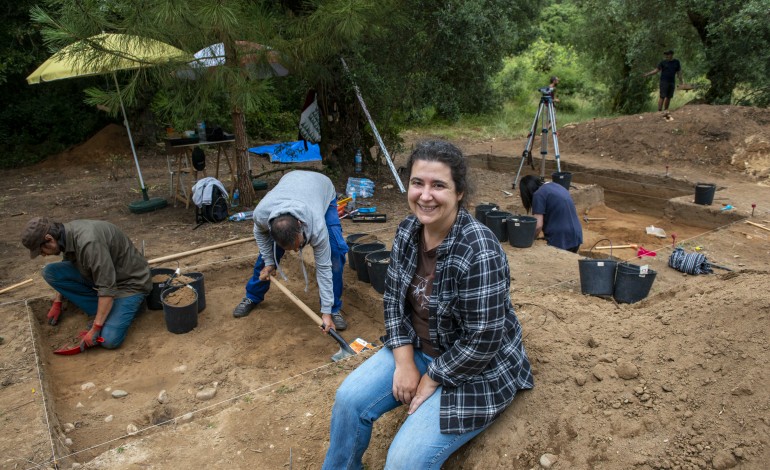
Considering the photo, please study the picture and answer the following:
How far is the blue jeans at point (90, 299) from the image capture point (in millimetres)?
4031

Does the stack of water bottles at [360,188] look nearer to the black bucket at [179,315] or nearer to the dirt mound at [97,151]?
the black bucket at [179,315]

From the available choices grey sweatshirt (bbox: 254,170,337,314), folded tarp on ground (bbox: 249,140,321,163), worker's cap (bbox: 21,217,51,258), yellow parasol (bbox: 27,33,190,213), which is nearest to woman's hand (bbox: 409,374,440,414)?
grey sweatshirt (bbox: 254,170,337,314)

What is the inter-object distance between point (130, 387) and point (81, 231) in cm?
116

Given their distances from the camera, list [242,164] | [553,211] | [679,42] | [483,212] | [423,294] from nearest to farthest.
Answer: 1. [423,294]
2. [553,211]
3. [483,212]
4. [242,164]
5. [679,42]

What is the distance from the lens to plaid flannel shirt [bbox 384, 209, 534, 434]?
185 cm

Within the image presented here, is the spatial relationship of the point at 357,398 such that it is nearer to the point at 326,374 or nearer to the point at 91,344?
the point at 326,374

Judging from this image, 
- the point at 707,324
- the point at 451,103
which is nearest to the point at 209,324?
the point at 707,324

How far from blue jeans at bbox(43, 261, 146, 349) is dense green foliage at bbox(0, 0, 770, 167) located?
190 centimetres

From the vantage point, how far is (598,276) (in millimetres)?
4059

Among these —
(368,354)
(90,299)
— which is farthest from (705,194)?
(90,299)

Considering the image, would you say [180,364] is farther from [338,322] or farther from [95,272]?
[338,322]

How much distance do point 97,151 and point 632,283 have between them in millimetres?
10928

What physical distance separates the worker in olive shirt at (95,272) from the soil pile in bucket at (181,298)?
0.23 m

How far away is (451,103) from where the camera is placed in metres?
8.34
